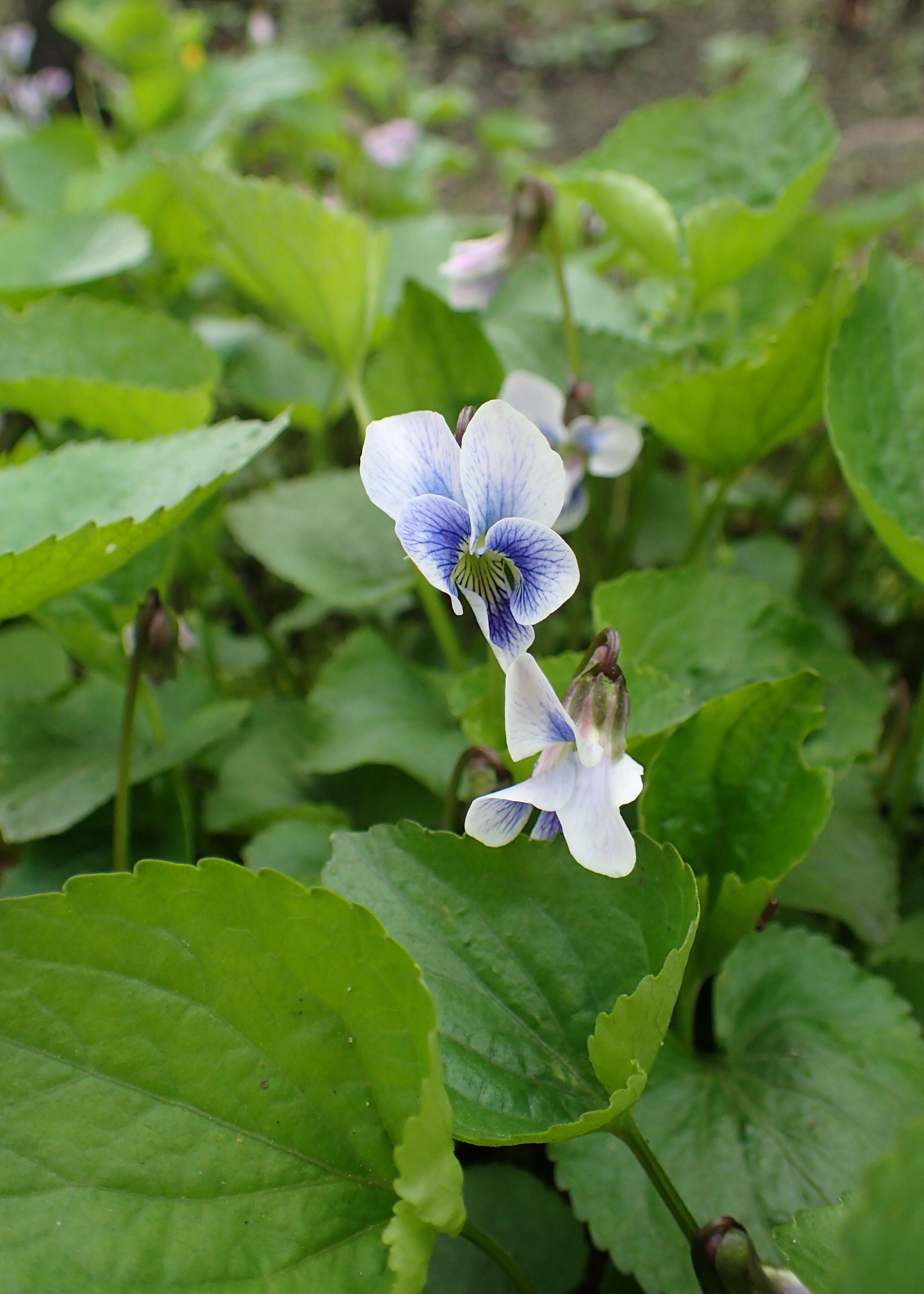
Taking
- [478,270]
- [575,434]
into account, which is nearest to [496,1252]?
[575,434]

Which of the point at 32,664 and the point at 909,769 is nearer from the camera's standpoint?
the point at 909,769

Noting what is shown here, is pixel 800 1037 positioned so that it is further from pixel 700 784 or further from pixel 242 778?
pixel 242 778

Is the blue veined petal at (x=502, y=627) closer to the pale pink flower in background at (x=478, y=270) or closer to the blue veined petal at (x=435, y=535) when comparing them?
the blue veined petal at (x=435, y=535)

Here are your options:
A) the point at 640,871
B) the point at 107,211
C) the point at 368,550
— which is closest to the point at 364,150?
the point at 107,211

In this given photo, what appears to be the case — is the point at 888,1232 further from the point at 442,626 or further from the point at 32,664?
the point at 32,664

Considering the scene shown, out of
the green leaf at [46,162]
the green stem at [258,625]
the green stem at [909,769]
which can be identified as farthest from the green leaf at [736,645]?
the green leaf at [46,162]

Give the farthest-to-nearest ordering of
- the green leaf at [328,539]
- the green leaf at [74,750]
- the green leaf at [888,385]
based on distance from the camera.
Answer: the green leaf at [328,539]
the green leaf at [74,750]
the green leaf at [888,385]

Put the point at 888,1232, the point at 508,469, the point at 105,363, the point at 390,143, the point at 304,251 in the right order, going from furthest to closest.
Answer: the point at 390,143, the point at 105,363, the point at 304,251, the point at 508,469, the point at 888,1232
